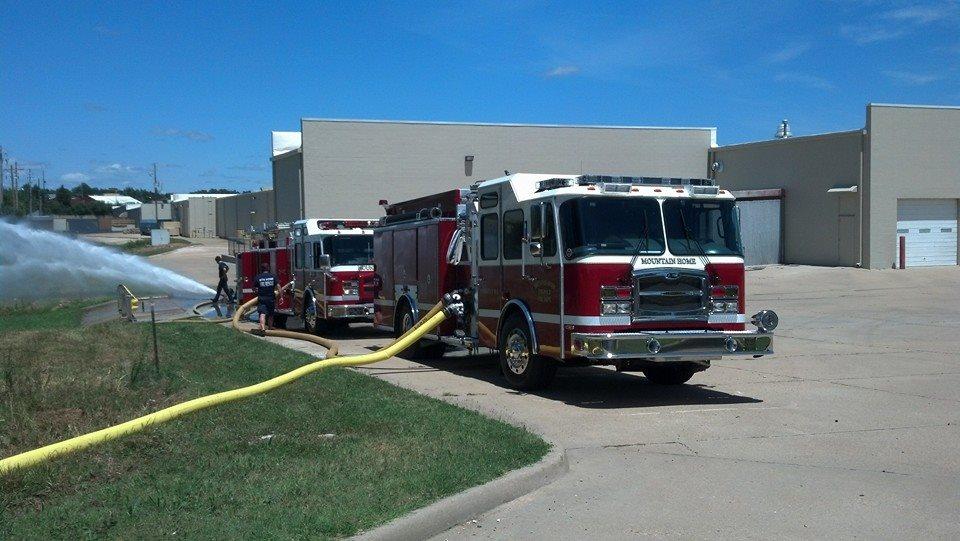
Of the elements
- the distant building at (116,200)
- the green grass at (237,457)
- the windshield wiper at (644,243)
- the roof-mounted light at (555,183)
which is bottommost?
the green grass at (237,457)

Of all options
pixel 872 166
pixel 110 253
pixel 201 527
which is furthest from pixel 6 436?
pixel 872 166

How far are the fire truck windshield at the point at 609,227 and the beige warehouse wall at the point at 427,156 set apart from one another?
94.7ft

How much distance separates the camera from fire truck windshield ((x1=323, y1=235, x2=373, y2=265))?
20.9m

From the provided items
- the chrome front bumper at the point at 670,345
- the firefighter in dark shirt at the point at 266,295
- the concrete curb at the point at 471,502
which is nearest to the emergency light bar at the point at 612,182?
the chrome front bumper at the point at 670,345

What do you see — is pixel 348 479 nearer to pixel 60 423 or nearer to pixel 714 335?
pixel 60 423

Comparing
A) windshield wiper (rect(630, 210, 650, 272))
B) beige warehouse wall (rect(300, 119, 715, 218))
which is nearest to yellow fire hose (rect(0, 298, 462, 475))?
windshield wiper (rect(630, 210, 650, 272))

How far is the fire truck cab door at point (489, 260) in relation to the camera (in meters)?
12.7

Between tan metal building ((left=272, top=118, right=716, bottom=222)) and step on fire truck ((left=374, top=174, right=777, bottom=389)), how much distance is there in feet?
88.6

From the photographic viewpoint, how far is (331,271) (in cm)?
2042

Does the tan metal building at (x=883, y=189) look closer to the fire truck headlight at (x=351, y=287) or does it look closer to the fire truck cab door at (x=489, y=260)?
the fire truck headlight at (x=351, y=287)

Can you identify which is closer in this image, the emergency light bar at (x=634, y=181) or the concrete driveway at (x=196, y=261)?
the emergency light bar at (x=634, y=181)

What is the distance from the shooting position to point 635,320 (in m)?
10.7

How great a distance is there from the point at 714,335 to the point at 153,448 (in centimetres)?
641

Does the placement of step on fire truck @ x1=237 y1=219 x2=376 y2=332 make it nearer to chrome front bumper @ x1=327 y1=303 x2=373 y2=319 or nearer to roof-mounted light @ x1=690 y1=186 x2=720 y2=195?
chrome front bumper @ x1=327 y1=303 x2=373 y2=319
